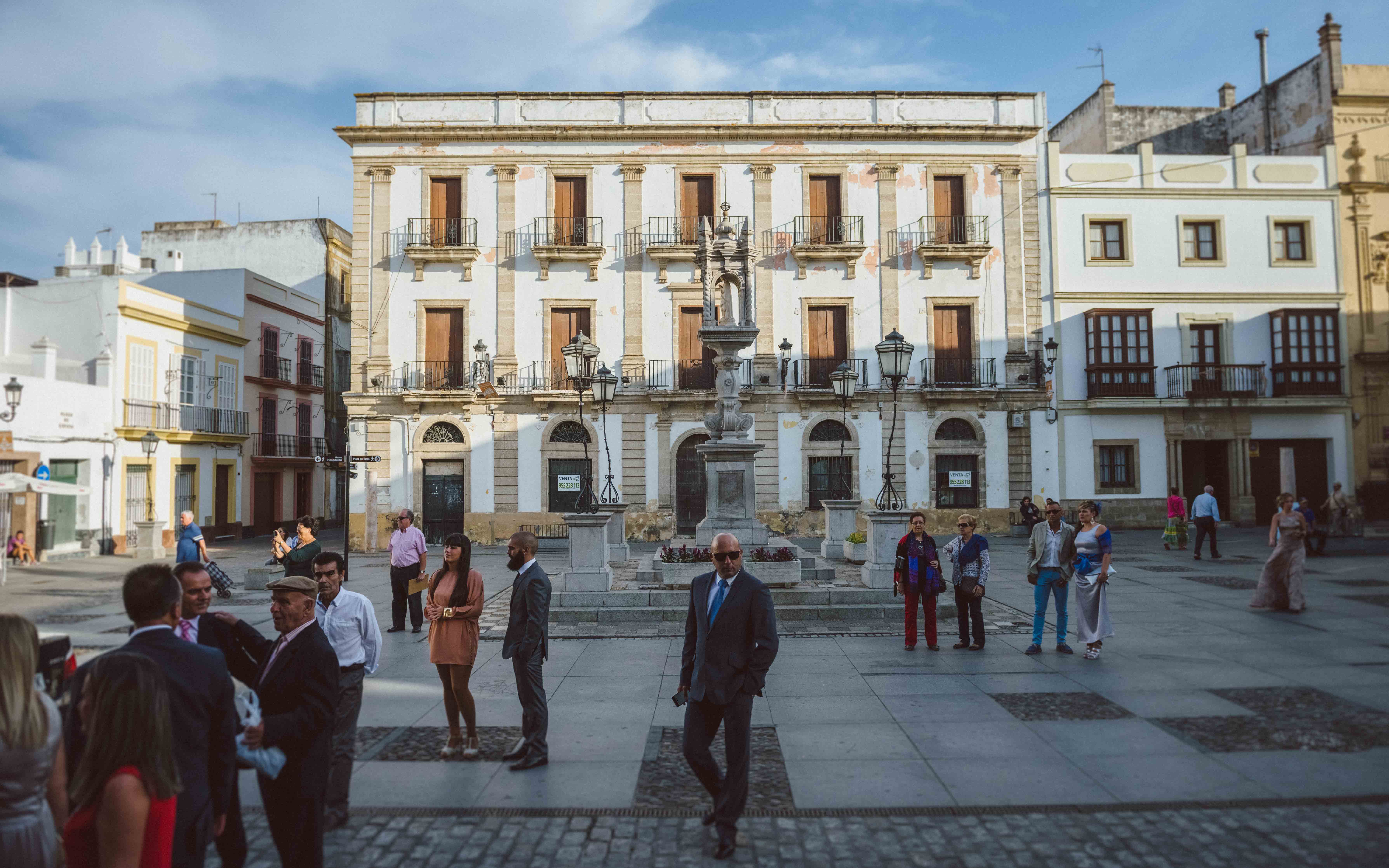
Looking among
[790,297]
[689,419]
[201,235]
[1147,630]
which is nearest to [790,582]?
[1147,630]

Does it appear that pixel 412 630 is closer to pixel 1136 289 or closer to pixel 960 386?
pixel 960 386

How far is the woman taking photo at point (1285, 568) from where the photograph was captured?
430 inches

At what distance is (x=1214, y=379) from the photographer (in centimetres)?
2644

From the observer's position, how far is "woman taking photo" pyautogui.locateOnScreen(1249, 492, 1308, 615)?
10.9 metres

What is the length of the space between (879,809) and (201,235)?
40533 millimetres

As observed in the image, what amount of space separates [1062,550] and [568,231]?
20203mm

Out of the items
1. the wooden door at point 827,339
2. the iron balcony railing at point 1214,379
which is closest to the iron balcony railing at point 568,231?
the wooden door at point 827,339

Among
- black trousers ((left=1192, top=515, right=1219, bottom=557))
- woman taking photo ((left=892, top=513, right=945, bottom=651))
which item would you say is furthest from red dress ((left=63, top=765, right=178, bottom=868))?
black trousers ((left=1192, top=515, right=1219, bottom=557))

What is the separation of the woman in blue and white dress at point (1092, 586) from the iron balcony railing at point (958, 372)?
697 inches

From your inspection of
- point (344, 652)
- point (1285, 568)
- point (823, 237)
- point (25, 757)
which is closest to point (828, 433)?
point (823, 237)

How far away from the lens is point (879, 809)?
4.92 metres

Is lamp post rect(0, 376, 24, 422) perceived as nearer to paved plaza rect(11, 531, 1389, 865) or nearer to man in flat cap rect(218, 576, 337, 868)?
paved plaza rect(11, 531, 1389, 865)

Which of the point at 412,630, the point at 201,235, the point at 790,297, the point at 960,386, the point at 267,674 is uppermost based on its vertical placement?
the point at 201,235

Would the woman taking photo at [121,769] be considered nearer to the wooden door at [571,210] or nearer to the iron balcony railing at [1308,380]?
the wooden door at [571,210]
